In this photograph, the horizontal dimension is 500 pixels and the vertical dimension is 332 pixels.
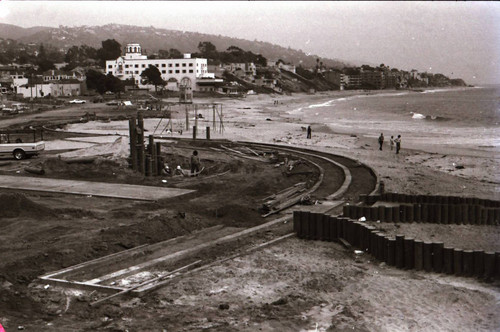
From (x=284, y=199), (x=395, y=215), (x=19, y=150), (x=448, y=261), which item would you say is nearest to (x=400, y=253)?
(x=448, y=261)

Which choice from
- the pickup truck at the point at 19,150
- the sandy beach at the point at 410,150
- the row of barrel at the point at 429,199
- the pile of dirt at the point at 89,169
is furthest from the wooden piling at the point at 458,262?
the pickup truck at the point at 19,150

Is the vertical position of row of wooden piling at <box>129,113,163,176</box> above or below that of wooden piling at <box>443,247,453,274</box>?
above

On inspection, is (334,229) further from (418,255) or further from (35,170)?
(35,170)

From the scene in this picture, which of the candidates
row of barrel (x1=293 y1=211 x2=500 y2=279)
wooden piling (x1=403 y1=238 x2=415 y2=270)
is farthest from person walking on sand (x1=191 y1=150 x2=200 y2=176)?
wooden piling (x1=403 y1=238 x2=415 y2=270)

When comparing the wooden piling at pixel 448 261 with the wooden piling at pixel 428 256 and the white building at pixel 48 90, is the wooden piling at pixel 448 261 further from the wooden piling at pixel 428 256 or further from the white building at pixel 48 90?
the white building at pixel 48 90

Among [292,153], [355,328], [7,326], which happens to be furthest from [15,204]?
[292,153]

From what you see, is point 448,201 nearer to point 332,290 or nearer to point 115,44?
point 332,290

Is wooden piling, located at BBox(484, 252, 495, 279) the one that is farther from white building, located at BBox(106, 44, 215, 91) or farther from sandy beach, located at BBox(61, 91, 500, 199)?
white building, located at BBox(106, 44, 215, 91)
